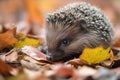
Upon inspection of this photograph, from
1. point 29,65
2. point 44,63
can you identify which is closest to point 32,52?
point 44,63

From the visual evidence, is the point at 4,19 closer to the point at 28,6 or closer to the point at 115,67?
the point at 28,6

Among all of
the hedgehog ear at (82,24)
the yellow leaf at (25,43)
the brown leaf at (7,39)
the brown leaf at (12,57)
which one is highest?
the hedgehog ear at (82,24)

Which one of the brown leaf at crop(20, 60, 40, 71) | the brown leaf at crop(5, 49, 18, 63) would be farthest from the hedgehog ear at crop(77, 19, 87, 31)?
the brown leaf at crop(20, 60, 40, 71)

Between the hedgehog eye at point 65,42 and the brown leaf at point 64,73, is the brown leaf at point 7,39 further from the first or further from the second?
the brown leaf at point 64,73

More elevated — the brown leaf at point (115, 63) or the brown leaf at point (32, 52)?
the brown leaf at point (32, 52)

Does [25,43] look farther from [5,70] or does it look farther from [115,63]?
[5,70]

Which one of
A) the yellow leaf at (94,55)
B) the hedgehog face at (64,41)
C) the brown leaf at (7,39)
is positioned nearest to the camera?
the yellow leaf at (94,55)

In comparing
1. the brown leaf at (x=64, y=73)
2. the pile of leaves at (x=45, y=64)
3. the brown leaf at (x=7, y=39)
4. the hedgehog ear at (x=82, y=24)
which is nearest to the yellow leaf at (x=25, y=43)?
the pile of leaves at (x=45, y=64)
